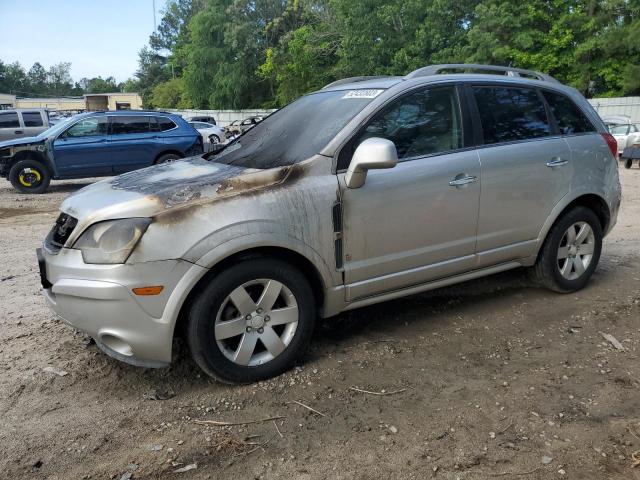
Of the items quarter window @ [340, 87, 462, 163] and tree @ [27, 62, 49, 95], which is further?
tree @ [27, 62, 49, 95]

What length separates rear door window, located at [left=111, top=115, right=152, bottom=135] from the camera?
471 inches

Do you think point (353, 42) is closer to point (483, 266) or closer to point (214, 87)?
point (214, 87)

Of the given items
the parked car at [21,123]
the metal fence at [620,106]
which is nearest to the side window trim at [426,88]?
the parked car at [21,123]

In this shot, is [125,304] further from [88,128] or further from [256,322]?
[88,128]

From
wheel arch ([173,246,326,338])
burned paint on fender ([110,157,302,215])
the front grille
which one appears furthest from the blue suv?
wheel arch ([173,246,326,338])

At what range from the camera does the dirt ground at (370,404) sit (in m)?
2.50

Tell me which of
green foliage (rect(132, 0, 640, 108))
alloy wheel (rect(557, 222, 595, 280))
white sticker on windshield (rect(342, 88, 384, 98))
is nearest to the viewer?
white sticker on windshield (rect(342, 88, 384, 98))

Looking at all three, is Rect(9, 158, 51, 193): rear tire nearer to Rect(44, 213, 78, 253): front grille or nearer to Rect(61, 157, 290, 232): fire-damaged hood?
Rect(61, 157, 290, 232): fire-damaged hood

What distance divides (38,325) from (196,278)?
6.37 feet

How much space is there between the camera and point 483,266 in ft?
13.2

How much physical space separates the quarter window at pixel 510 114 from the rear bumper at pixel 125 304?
7.90 ft

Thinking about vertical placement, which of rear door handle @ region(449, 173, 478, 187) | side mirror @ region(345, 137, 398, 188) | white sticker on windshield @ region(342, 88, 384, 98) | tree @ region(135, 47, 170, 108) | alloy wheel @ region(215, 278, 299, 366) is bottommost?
alloy wheel @ region(215, 278, 299, 366)

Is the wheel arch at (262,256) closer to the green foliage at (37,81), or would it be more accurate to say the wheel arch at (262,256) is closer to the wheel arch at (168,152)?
the wheel arch at (168,152)

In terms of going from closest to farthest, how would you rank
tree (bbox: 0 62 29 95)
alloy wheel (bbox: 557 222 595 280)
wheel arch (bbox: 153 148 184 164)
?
alloy wheel (bbox: 557 222 595 280), wheel arch (bbox: 153 148 184 164), tree (bbox: 0 62 29 95)
